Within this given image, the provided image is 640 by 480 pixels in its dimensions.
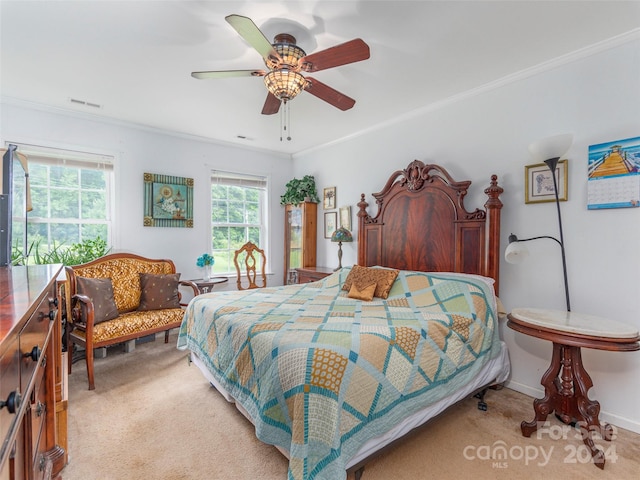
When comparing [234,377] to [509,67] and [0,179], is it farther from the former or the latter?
[509,67]

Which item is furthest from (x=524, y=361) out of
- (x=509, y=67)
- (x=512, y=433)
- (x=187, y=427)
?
A: (x=187, y=427)

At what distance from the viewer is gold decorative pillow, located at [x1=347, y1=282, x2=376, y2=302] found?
8.92ft

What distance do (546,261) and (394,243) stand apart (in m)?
1.35

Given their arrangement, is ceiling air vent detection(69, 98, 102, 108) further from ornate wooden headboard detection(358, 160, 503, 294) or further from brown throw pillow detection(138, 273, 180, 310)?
ornate wooden headboard detection(358, 160, 503, 294)

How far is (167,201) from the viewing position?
13.2 feet

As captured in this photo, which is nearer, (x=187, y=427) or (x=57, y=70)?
(x=187, y=427)

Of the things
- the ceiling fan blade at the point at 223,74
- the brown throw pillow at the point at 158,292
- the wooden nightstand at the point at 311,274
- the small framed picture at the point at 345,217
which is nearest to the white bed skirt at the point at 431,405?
the brown throw pillow at the point at 158,292

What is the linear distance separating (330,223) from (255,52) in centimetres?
258

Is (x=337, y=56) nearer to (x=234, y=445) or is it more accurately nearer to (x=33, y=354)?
(x=33, y=354)

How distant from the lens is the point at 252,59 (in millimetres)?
2381

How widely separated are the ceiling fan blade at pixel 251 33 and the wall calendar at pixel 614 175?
90.1 inches

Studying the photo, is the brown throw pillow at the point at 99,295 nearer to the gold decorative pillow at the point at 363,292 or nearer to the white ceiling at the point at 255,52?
the white ceiling at the point at 255,52

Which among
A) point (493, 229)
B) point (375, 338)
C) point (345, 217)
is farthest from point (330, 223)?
point (375, 338)

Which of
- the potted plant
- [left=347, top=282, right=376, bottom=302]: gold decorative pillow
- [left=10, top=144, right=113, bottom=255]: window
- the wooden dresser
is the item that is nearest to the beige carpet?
the wooden dresser
